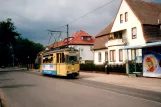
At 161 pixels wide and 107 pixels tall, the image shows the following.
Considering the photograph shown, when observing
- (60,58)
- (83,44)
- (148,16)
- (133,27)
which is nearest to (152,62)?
(60,58)

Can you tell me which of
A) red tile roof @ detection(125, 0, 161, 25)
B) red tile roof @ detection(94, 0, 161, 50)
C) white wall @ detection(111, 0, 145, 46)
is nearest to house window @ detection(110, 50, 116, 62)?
white wall @ detection(111, 0, 145, 46)

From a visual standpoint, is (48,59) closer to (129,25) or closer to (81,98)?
(129,25)

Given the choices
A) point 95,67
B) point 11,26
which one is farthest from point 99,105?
point 11,26

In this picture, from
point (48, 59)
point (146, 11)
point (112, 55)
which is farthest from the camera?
point (112, 55)

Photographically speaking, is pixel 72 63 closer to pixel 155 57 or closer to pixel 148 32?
pixel 155 57

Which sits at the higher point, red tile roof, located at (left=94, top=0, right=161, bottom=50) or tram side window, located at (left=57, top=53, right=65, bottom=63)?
red tile roof, located at (left=94, top=0, right=161, bottom=50)

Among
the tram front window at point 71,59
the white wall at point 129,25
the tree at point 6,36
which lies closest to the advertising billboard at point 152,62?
the tram front window at point 71,59

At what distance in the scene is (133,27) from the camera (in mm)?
34750

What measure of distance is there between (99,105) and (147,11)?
2988cm

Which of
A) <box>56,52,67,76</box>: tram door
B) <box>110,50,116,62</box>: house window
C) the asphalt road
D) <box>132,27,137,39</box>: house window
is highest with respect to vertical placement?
<box>132,27,137,39</box>: house window

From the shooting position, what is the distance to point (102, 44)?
44.0 m

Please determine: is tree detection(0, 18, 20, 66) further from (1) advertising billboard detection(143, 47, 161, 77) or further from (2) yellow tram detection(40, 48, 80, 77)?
(1) advertising billboard detection(143, 47, 161, 77)

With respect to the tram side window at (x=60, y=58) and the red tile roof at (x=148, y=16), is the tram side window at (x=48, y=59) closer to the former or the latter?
the tram side window at (x=60, y=58)

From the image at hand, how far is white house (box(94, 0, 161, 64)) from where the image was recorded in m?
33.2
